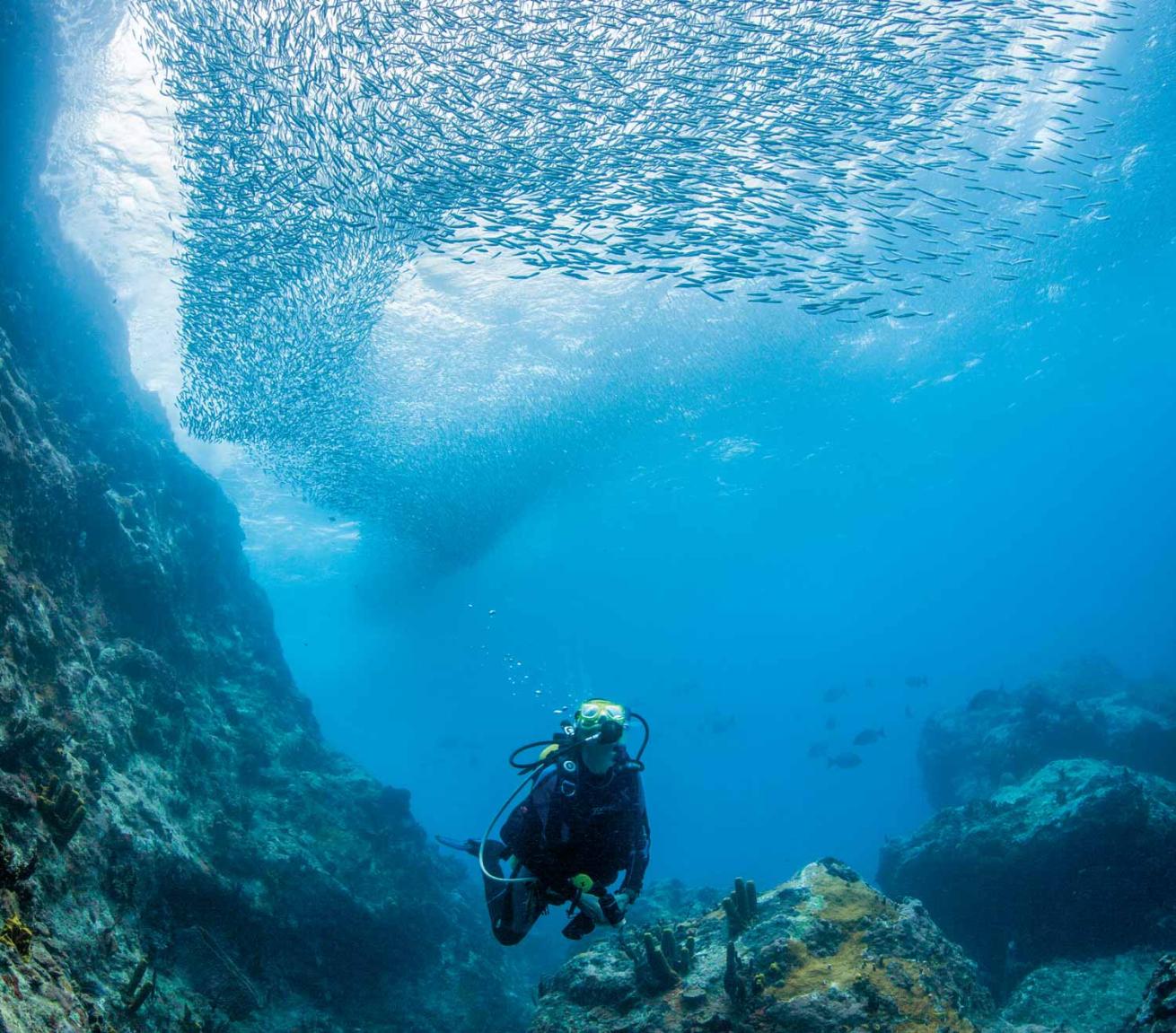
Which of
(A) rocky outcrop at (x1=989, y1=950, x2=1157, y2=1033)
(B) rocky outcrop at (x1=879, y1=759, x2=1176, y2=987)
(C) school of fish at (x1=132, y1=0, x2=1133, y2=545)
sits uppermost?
(C) school of fish at (x1=132, y1=0, x2=1133, y2=545)

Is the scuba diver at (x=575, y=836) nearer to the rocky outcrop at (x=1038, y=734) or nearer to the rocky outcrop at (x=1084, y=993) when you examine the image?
the rocky outcrop at (x=1084, y=993)

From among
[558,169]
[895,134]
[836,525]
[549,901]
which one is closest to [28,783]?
[549,901]

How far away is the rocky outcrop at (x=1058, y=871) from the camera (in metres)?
8.86

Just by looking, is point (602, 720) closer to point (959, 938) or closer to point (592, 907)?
→ point (592, 907)

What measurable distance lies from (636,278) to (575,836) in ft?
60.1

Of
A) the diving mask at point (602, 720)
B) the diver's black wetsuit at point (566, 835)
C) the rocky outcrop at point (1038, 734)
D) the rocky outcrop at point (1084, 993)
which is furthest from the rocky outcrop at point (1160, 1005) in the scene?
the rocky outcrop at point (1038, 734)

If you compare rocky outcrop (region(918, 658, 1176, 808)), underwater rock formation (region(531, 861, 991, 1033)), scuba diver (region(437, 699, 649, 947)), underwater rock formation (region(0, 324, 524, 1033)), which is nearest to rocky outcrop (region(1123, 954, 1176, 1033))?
underwater rock formation (region(531, 861, 991, 1033))

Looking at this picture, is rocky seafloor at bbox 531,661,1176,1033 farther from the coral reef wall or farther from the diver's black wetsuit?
the coral reef wall

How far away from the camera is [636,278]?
19.5 m

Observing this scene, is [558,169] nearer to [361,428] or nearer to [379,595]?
[361,428]

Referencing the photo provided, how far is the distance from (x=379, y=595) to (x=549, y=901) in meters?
43.0

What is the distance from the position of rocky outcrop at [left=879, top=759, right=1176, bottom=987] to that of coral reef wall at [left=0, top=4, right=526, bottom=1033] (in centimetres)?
902

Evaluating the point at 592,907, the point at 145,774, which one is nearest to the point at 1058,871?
the point at 592,907

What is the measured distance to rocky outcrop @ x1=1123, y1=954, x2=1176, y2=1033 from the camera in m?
3.41
